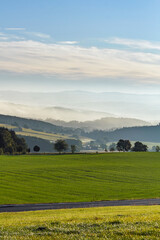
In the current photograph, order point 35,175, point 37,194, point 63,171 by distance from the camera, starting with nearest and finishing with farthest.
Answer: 1. point 37,194
2. point 35,175
3. point 63,171

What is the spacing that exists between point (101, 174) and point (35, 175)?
69.8ft

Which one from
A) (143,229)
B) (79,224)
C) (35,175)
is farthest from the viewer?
(35,175)

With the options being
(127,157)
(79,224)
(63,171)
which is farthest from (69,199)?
(127,157)

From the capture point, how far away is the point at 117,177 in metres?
120

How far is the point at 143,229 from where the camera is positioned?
25.0 meters

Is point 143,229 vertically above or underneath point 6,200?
above

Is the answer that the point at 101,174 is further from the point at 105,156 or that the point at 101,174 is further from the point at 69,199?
the point at 105,156

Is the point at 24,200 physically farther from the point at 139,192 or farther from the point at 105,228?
the point at 105,228

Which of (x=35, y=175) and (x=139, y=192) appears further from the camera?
(x=35, y=175)

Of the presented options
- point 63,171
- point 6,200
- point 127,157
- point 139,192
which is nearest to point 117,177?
point 63,171

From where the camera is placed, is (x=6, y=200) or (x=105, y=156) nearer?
(x=6, y=200)

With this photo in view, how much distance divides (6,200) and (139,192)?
105 ft

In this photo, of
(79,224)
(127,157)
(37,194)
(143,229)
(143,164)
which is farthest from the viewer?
(127,157)

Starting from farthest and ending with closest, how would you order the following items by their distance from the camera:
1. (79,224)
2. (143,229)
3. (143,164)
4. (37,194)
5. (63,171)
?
(143,164) < (63,171) < (37,194) < (79,224) < (143,229)
